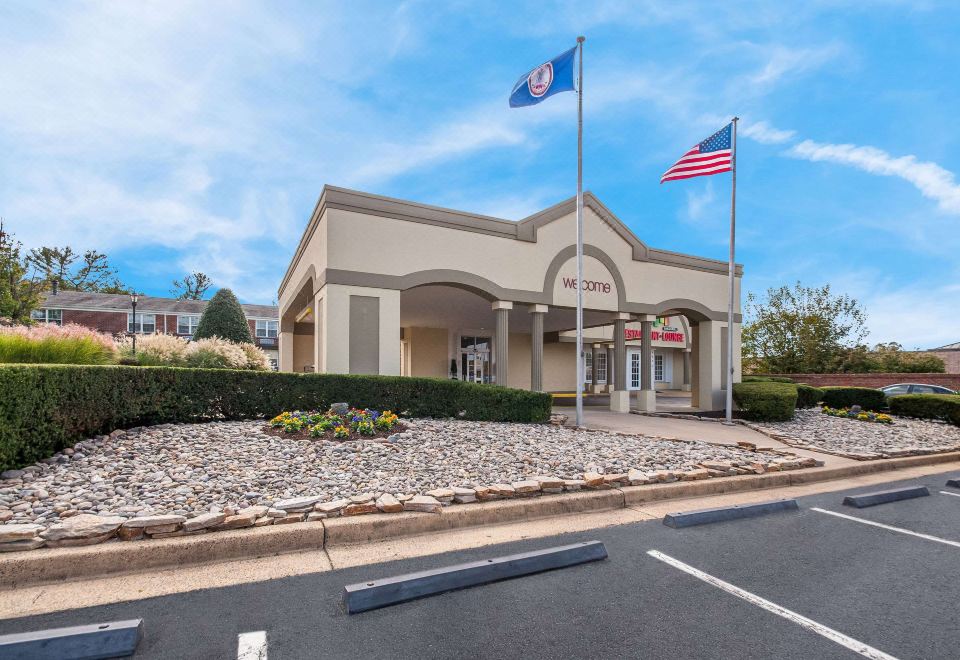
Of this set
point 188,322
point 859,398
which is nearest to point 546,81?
point 859,398

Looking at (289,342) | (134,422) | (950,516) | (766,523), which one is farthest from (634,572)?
(289,342)

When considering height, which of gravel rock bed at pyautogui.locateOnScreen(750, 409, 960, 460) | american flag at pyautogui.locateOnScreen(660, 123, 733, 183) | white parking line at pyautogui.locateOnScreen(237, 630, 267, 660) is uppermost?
american flag at pyautogui.locateOnScreen(660, 123, 733, 183)

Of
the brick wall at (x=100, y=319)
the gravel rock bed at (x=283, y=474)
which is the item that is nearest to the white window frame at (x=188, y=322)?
the brick wall at (x=100, y=319)

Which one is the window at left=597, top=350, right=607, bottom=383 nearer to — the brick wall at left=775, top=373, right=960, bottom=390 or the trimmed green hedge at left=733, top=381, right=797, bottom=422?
the brick wall at left=775, top=373, right=960, bottom=390

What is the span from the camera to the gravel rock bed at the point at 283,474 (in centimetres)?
409

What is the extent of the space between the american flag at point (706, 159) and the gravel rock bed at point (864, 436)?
6.73 metres

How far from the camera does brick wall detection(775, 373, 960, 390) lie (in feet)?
75.4

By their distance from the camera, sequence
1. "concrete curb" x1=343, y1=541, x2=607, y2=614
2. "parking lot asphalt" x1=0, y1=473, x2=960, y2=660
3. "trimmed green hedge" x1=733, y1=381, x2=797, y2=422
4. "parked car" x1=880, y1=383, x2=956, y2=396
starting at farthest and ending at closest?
"parked car" x1=880, y1=383, x2=956, y2=396 → "trimmed green hedge" x1=733, y1=381, x2=797, y2=422 → "concrete curb" x1=343, y1=541, x2=607, y2=614 → "parking lot asphalt" x1=0, y1=473, x2=960, y2=660

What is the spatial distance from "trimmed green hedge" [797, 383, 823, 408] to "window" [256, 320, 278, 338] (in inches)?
1584

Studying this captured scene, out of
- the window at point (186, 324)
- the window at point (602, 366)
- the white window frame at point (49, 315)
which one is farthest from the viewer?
the window at point (186, 324)

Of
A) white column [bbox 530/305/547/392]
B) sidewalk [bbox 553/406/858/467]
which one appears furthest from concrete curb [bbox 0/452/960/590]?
white column [bbox 530/305/547/392]

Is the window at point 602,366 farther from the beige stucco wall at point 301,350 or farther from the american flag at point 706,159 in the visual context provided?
the american flag at point 706,159

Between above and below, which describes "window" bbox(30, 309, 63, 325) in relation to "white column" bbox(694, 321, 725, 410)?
above

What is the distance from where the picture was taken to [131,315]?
40.2 meters
